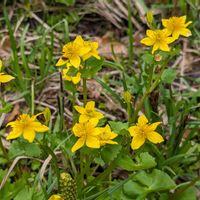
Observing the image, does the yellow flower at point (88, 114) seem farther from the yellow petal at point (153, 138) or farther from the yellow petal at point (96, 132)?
the yellow petal at point (153, 138)

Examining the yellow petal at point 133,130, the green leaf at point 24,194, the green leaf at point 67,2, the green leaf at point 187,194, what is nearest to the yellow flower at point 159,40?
the yellow petal at point 133,130

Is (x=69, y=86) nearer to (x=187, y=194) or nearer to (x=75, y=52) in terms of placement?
(x=75, y=52)

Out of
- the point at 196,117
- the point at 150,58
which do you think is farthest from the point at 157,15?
the point at 150,58

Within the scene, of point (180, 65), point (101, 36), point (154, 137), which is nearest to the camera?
point (154, 137)

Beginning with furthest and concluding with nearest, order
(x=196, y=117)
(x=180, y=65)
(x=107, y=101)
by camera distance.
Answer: (x=180, y=65), (x=107, y=101), (x=196, y=117)

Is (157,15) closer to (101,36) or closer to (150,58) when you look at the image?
(101,36)

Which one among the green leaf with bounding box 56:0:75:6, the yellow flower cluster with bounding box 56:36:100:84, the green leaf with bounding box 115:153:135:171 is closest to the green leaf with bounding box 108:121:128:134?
the green leaf with bounding box 115:153:135:171
